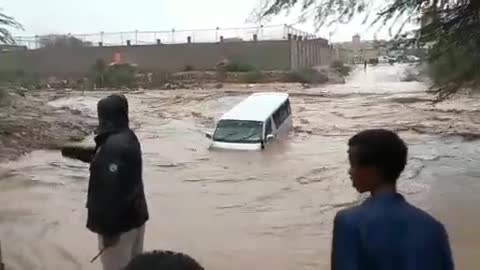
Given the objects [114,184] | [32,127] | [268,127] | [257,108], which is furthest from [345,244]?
[32,127]

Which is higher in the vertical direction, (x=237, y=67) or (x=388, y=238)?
(x=388, y=238)

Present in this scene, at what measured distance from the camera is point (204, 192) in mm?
16344

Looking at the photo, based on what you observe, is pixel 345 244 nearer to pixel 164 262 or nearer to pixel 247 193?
pixel 164 262

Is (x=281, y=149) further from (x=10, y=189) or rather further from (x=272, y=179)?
(x=10, y=189)

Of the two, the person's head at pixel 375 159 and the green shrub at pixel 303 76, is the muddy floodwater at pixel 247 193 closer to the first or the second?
the person's head at pixel 375 159

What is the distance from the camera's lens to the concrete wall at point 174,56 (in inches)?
2359

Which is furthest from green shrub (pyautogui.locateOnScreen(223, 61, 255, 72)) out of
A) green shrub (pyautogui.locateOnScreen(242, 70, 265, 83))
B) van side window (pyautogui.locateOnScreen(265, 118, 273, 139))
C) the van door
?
van side window (pyautogui.locateOnScreen(265, 118, 273, 139))

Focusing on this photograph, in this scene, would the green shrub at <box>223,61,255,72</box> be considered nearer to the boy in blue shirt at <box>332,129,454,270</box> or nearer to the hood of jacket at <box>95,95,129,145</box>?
the hood of jacket at <box>95,95,129,145</box>

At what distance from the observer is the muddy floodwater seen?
1077 centimetres

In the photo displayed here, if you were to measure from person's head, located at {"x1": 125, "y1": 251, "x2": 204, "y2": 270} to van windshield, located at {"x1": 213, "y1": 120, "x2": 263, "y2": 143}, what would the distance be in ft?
60.9

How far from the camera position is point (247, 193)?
16062mm

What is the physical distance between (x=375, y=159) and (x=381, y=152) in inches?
1.4

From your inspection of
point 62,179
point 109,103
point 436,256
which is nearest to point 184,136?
point 62,179

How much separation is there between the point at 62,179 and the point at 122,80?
37634 mm
